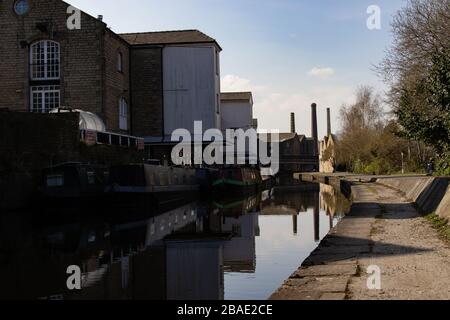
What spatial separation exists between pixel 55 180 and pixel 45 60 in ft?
40.8

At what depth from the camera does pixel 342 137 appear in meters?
58.6

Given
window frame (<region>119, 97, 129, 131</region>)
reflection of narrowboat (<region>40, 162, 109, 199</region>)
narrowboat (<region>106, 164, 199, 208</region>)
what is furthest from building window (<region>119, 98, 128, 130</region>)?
reflection of narrowboat (<region>40, 162, 109, 199</region>)

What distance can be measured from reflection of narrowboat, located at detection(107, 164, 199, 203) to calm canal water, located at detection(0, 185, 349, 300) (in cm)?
77

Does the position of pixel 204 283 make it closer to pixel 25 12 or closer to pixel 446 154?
pixel 446 154

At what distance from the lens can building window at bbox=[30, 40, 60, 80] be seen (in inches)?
1110

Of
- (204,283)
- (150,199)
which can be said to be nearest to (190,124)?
(150,199)

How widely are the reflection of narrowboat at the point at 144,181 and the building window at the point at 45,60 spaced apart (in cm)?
963

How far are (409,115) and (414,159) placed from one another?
Result: 1152 inches

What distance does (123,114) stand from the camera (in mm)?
31062

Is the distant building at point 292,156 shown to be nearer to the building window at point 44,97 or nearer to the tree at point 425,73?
the building window at point 44,97

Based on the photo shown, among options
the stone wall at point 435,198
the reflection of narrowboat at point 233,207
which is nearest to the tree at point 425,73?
the stone wall at point 435,198

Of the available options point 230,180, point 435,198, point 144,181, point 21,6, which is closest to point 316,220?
point 435,198
